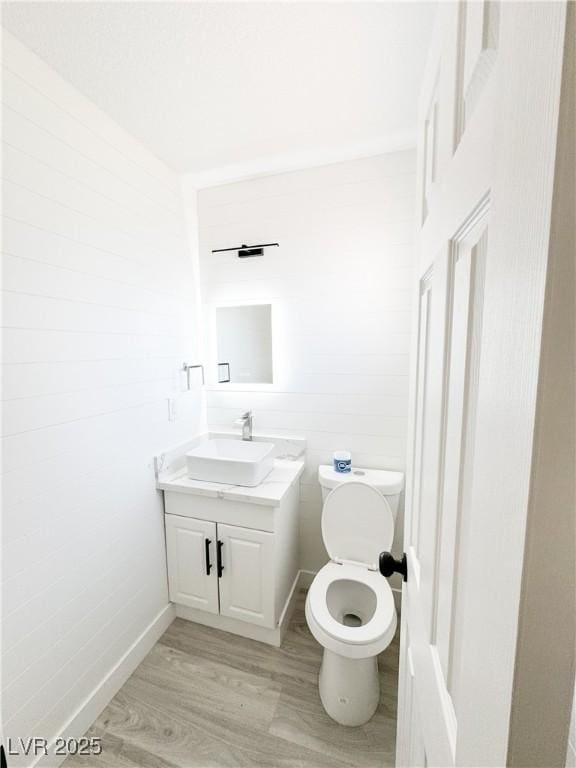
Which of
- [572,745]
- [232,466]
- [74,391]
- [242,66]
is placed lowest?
[232,466]

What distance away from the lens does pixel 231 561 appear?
1683 mm

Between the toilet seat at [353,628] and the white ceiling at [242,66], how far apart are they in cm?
216

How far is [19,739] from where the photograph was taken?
1085 mm

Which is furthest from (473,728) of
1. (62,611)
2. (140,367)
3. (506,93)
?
(140,367)

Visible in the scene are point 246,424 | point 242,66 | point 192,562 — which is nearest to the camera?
point 242,66

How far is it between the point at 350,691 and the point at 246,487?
0.94 metres

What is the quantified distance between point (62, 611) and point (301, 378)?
1536mm

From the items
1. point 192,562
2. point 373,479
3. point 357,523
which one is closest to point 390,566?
point 357,523

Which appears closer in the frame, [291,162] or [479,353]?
[479,353]

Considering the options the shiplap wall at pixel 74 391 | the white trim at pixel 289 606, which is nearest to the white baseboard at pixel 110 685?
the shiplap wall at pixel 74 391

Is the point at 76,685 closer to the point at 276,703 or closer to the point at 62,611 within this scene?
the point at 62,611

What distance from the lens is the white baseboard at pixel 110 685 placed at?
121 centimetres

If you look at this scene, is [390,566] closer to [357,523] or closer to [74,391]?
[357,523]

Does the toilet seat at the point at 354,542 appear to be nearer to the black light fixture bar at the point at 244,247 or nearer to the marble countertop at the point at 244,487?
the marble countertop at the point at 244,487
